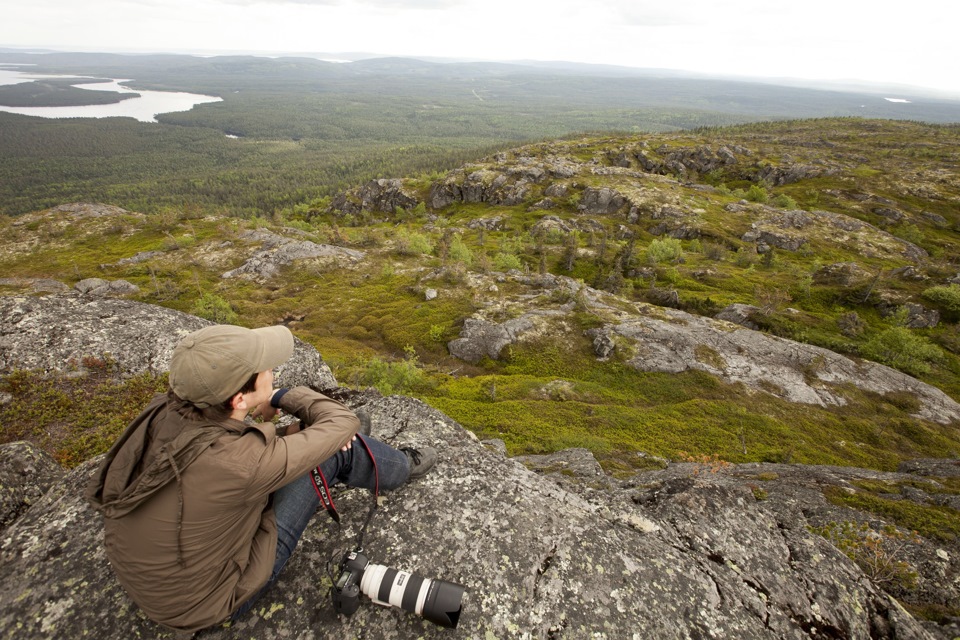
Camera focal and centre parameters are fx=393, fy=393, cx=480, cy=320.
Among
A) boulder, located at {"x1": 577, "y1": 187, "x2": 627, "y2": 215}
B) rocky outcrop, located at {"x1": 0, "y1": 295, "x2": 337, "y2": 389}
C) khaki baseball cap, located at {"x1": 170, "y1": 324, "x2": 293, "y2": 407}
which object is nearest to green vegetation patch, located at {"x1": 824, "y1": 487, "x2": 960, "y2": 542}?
khaki baseball cap, located at {"x1": 170, "y1": 324, "x2": 293, "y2": 407}

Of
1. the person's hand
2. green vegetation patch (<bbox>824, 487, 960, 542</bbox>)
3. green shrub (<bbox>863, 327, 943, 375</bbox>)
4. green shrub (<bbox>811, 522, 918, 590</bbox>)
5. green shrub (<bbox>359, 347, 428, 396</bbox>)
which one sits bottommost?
green shrub (<bbox>863, 327, 943, 375</bbox>)

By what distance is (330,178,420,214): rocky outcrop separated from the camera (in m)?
170

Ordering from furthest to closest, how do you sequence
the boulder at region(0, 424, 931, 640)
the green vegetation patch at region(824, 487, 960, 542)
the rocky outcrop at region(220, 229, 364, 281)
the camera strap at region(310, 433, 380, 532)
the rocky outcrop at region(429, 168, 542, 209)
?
the rocky outcrop at region(429, 168, 542, 209) → the rocky outcrop at region(220, 229, 364, 281) → the green vegetation patch at region(824, 487, 960, 542) → the camera strap at region(310, 433, 380, 532) → the boulder at region(0, 424, 931, 640)

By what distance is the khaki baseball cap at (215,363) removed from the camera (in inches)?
183

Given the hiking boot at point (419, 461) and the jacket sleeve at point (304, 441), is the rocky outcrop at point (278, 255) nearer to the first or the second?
the hiking boot at point (419, 461)

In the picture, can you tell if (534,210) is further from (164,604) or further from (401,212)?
(164,604)

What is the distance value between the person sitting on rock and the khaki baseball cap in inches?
0.5

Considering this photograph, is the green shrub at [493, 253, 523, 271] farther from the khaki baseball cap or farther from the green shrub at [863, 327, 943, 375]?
the khaki baseball cap

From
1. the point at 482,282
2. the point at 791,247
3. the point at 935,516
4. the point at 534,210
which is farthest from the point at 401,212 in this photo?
the point at 935,516

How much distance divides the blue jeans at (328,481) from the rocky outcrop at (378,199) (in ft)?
561

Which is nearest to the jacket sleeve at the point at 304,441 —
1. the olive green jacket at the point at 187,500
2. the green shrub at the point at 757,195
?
the olive green jacket at the point at 187,500

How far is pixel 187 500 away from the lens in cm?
453

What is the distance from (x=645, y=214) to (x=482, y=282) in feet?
284

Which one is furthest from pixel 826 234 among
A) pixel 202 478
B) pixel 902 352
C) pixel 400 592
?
pixel 202 478
